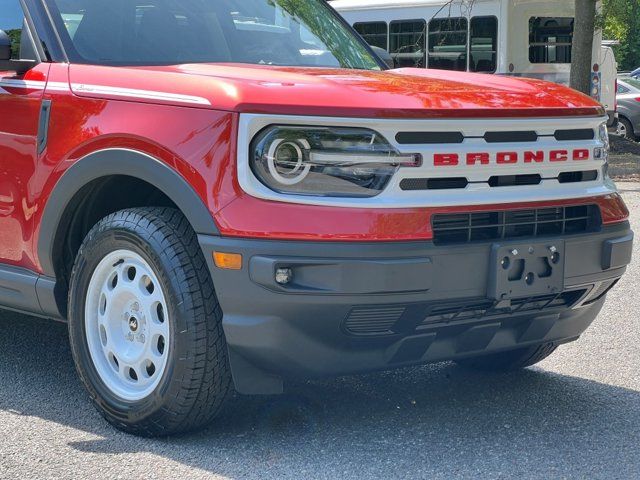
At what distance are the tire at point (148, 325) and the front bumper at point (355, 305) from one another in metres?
0.12

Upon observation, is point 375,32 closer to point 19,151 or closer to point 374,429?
point 19,151

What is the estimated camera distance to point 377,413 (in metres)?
4.35

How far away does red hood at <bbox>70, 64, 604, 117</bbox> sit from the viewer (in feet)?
11.8

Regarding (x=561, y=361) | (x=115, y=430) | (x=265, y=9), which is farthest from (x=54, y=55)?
(x=561, y=361)

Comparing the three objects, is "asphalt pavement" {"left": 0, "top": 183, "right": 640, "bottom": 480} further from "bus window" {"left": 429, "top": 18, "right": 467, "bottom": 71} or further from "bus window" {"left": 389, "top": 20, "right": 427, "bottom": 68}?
"bus window" {"left": 389, "top": 20, "right": 427, "bottom": 68}

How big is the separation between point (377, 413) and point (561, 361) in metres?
1.26

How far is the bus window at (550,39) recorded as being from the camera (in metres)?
17.5

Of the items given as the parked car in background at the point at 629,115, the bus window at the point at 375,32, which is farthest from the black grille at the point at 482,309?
the parked car in background at the point at 629,115

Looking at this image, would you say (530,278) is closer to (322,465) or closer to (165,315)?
(322,465)

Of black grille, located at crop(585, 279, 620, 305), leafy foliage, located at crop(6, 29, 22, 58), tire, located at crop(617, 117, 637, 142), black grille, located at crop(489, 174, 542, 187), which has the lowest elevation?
tire, located at crop(617, 117, 637, 142)

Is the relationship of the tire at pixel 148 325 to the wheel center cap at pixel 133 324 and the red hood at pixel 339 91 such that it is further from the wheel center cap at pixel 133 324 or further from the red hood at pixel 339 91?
the red hood at pixel 339 91

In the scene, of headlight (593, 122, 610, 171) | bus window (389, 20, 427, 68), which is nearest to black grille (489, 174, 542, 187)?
headlight (593, 122, 610, 171)

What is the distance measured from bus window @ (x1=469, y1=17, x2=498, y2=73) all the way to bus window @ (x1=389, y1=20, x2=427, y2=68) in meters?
0.96

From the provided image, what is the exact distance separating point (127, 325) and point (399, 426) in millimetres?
1080
